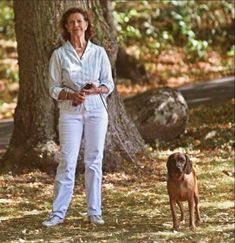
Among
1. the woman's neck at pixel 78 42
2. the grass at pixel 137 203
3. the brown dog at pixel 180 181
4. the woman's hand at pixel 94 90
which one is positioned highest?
the woman's neck at pixel 78 42

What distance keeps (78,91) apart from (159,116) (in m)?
5.38

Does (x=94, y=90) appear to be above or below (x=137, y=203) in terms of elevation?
above

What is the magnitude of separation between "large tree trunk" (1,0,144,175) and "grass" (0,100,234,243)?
0.24 m

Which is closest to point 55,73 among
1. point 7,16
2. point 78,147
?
point 78,147

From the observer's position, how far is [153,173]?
9.44 m

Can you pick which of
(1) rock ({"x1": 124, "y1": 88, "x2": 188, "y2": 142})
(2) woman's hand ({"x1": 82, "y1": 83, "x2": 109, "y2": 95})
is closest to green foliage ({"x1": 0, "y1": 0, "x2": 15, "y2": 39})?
(1) rock ({"x1": 124, "y1": 88, "x2": 188, "y2": 142})

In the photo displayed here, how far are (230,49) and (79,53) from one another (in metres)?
17.1

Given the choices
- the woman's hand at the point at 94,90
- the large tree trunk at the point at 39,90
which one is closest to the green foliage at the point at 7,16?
the large tree trunk at the point at 39,90

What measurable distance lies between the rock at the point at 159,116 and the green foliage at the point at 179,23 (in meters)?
7.32

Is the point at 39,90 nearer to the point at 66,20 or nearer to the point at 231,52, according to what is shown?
the point at 66,20

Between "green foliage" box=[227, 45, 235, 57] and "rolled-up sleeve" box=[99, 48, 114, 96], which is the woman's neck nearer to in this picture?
"rolled-up sleeve" box=[99, 48, 114, 96]

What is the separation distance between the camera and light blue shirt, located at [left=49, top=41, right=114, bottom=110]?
21.5ft

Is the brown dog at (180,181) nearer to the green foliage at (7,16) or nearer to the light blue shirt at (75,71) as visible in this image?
the light blue shirt at (75,71)

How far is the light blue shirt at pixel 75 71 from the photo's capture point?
6.54 metres
